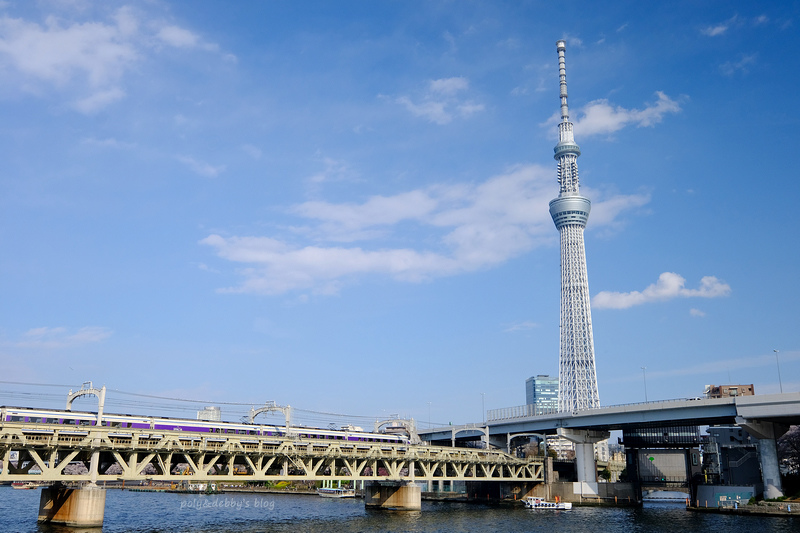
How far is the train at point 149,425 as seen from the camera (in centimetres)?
6819

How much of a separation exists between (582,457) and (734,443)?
27.9 meters

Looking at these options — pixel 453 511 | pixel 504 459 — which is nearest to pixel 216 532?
pixel 453 511

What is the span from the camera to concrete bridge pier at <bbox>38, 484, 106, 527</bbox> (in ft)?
214

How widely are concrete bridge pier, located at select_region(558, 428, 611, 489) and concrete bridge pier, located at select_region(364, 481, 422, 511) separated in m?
38.5

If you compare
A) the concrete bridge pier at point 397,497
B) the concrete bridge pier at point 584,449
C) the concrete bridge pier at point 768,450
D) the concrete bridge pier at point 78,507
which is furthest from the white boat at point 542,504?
the concrete bridge pier at point 78,507

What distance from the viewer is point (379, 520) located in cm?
8525

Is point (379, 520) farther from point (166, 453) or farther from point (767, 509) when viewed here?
point (767, 509)

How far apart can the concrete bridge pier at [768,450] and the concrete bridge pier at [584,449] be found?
122 ft

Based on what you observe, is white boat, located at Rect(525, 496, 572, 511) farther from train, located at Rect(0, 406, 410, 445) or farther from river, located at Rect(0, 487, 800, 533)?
train, located at Rect(0, 406, 410, 445)

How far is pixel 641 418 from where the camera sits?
371 ft

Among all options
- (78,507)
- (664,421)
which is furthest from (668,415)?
(78,507)

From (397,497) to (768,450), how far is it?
56389 millimetres

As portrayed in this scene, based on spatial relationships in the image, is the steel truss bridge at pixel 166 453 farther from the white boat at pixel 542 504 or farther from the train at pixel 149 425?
the white boat at pixel 542 504

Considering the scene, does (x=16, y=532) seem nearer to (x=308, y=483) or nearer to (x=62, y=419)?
(x=62, y=419)
